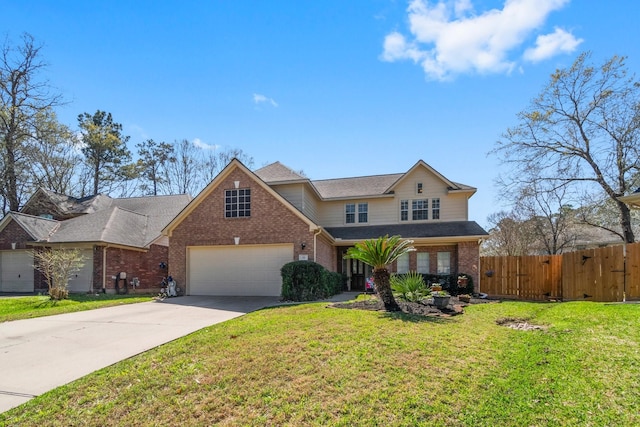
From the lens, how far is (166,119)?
2027cm


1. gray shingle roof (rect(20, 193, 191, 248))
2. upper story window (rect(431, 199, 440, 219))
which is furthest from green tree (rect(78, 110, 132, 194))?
upper story window (rect(431, 199, 440, 219))

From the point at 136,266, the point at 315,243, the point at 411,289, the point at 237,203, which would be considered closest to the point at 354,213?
the point at 315,243

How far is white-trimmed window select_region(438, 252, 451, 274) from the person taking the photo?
18.6 metres

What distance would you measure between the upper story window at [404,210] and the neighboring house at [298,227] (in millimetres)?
54

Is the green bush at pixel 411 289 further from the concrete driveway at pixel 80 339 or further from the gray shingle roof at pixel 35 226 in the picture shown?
the gray shingle roof at pixel 35 226

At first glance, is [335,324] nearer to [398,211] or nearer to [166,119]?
[398,211]

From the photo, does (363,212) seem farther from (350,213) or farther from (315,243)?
(315,243)

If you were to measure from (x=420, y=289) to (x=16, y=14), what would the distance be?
15246mm

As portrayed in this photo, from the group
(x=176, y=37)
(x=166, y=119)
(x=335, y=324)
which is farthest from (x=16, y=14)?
(x=335, y=324)

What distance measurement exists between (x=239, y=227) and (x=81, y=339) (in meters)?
8.91

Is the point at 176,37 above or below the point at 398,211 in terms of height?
above

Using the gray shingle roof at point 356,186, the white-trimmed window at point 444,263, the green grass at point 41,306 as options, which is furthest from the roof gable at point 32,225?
the white-trimmed window at point 444,263

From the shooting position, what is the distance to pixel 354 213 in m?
21.2

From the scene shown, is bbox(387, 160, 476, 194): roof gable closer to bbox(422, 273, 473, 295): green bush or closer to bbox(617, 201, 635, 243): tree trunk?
bbox(422, 273, 473, 295): green bush
